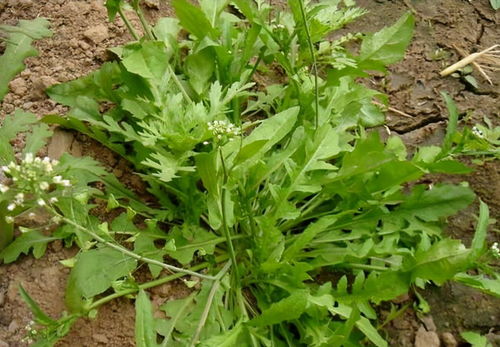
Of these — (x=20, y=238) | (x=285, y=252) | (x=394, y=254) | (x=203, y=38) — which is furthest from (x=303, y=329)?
(x=203, y=38)

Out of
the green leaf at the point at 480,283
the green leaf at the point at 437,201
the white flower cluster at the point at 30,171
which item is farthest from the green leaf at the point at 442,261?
the white flower cluster at the point at 30,171

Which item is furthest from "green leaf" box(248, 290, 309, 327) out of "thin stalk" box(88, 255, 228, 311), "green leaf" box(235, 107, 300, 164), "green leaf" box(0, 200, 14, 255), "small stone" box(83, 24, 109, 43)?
"small stone" box(83, 24, 109, 43)

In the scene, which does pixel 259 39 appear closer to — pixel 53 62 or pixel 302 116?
pixel 302 116

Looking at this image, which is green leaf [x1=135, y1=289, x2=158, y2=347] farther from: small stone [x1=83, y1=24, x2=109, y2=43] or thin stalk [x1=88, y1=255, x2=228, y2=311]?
small stone [x1=83, y1=24, x2=109, y2=43]

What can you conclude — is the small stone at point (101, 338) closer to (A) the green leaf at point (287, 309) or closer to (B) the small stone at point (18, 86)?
(A) the green leaf at point (287, 309)

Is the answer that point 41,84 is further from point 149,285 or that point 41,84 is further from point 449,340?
point 449,340

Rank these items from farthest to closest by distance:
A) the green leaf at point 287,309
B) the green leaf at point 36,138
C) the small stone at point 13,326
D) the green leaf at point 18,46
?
the green leaf at point 18,46 → the green leaf at point 36,138 → the small stone at point 13,326 → the green leaf at point 287,309
